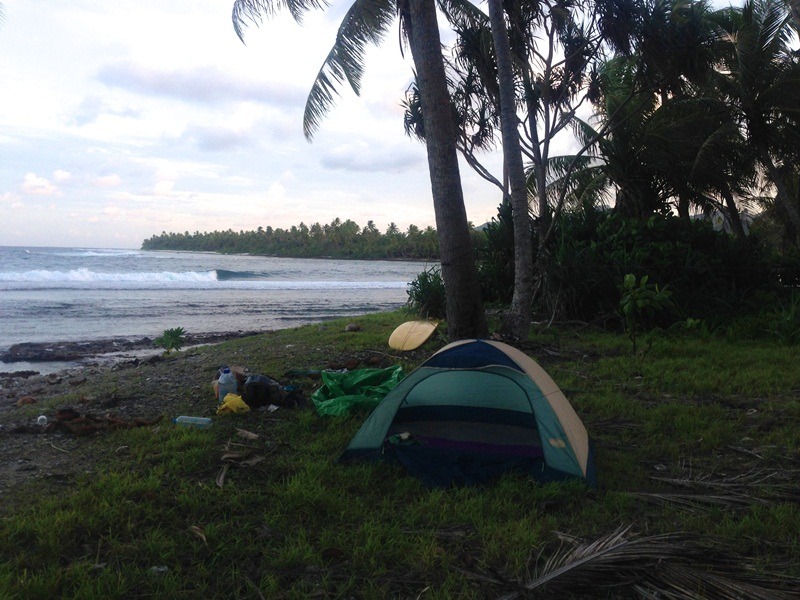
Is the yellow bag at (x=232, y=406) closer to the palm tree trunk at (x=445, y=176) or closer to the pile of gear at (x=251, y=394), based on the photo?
the pile of gear at (x=251, y=394)

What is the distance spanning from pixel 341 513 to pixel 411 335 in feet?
15.0

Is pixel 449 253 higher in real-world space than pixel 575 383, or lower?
higher

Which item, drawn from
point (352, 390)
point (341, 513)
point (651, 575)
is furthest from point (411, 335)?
point (651, 575)

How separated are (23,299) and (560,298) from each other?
1742 centimetres

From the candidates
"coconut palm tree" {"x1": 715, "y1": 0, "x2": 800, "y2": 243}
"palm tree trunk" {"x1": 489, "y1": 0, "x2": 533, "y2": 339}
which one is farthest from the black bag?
"coconut palm tree" {"x1": 715, "y1": 0, "x2": 800, "y2": 243}

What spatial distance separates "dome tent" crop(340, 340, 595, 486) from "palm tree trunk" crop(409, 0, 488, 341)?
169 centimetres

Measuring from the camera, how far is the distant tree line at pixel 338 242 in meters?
57.1

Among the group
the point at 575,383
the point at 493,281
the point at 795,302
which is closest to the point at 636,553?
the point at 575,383

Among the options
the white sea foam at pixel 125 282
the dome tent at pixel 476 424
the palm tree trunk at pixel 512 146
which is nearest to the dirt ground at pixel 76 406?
the dome tent at pixel 476 424

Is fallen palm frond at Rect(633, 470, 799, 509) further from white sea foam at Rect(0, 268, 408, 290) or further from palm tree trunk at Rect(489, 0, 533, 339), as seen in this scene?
white sea foam at Rect(0, 268, 408, 290)

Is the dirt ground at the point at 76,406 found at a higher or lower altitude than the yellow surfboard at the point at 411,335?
Result: lower

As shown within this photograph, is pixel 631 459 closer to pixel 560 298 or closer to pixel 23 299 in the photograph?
pixel 560 298

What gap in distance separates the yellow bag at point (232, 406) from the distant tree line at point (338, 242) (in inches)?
1915

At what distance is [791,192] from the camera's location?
16.8m
